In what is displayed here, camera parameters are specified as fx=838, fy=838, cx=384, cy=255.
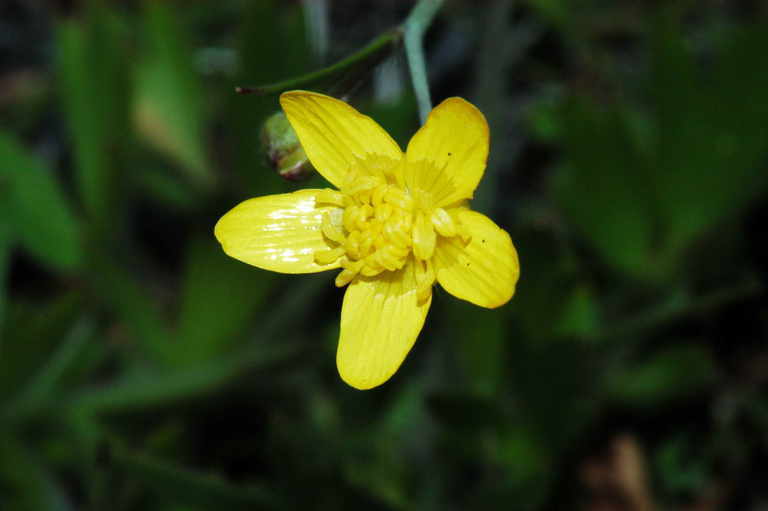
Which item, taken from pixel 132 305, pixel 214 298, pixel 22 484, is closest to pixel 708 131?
pixel 214 298

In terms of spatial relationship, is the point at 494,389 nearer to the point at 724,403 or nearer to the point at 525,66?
the point at 724,403

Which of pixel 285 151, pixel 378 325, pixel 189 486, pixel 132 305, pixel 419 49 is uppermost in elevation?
pixel 419 49

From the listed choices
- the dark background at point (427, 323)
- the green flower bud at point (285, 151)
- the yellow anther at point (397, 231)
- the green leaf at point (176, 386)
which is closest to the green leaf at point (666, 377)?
the dark background at point (427, 323)

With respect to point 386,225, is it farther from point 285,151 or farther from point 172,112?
point 172,112

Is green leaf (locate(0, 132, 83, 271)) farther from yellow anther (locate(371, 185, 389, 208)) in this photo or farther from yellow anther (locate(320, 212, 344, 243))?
yellow anther (locate(371, 185, 389, 208))

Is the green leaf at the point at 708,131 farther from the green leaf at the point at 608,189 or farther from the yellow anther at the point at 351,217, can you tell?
the yellow anther at the point at 351,217

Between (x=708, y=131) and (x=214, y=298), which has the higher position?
(x=708, y=131)

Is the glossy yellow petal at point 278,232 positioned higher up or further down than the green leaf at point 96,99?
higher up

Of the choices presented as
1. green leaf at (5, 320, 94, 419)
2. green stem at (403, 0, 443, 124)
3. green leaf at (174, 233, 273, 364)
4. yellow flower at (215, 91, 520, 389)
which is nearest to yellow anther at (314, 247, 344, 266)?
yellow flower at (215, 91, 520, 389)
